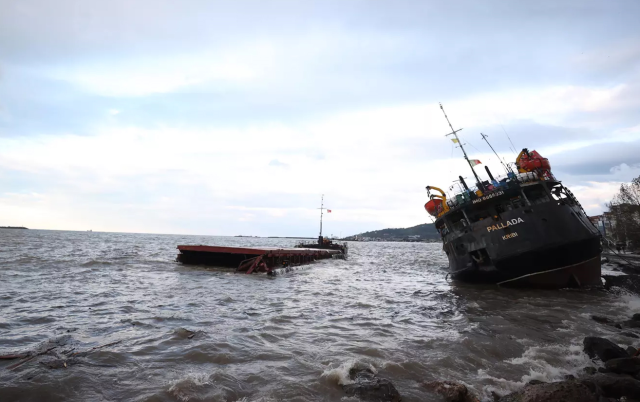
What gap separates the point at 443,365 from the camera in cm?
699

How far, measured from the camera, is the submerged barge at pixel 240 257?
23859mm

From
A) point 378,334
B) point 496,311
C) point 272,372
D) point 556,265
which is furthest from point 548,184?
point 272,372

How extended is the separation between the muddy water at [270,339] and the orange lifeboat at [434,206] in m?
7.41

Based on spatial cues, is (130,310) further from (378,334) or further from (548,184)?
(548,184)

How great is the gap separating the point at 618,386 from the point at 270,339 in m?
6.79

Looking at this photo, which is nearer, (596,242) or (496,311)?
(496,311)

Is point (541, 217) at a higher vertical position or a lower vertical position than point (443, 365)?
higher

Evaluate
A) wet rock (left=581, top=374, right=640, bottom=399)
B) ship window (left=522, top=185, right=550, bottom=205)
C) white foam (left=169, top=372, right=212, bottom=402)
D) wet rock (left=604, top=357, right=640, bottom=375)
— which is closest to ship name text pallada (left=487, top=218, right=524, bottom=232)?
ship window (left=522, top=185, right=550, bottom=205)

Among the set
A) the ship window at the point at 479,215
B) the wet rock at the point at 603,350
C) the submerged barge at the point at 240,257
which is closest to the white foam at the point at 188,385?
the wet rock at the point at 603,350

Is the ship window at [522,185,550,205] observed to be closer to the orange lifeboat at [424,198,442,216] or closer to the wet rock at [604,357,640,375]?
the orange lifeboat at [424,198,442,216]

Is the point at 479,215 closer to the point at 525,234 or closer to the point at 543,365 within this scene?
the point at 525,234

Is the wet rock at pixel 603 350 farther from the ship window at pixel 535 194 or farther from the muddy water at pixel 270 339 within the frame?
the ship window at pixel 535 194

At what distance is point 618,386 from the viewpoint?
5391 millimetres

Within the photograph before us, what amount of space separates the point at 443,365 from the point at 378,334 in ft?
7.55
